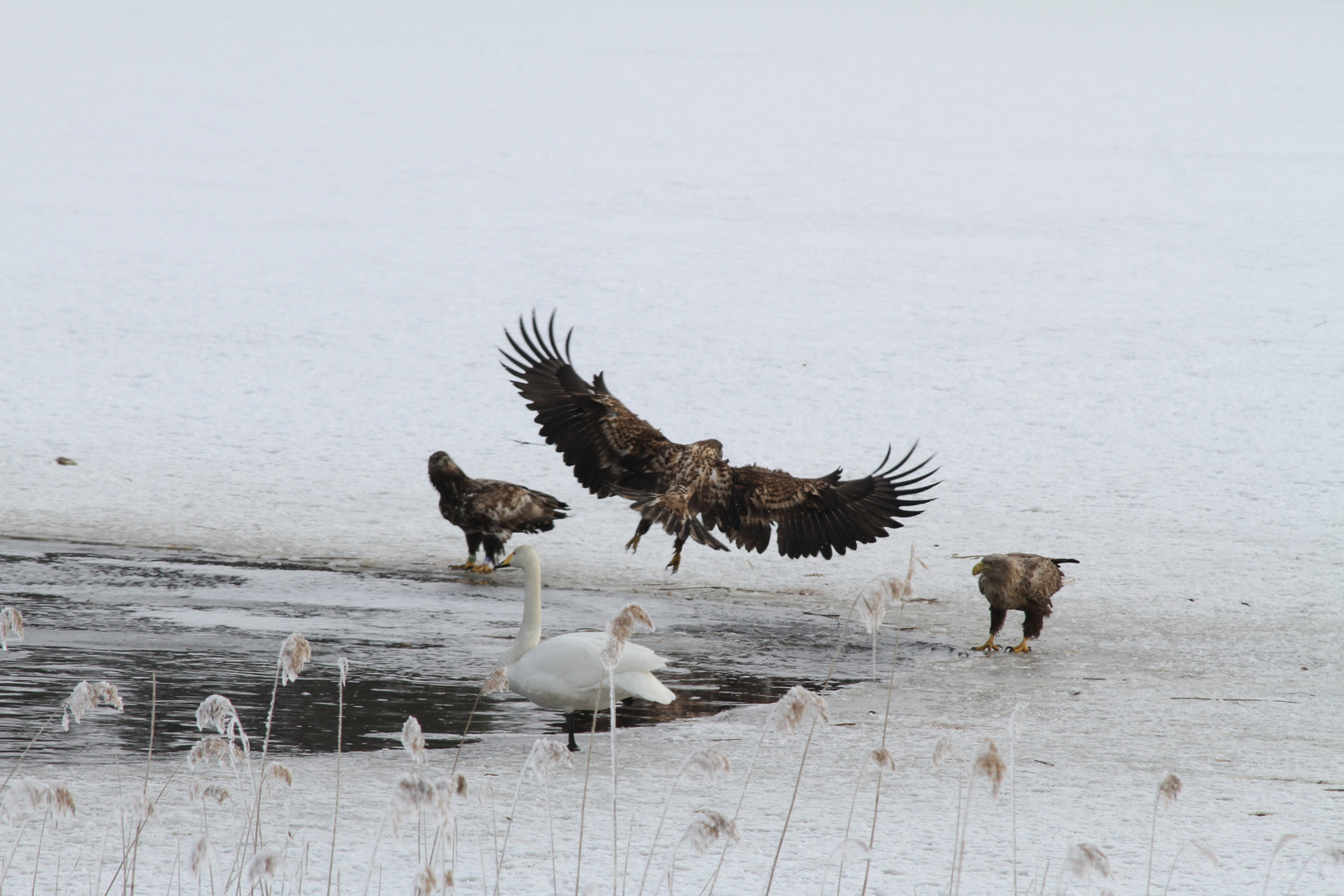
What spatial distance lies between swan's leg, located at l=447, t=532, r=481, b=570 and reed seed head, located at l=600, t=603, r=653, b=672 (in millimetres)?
6123

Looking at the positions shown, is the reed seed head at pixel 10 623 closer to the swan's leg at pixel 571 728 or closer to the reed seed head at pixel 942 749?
the reed seed head at pixel 942 749

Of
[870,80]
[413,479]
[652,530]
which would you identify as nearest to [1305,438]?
[652,530]

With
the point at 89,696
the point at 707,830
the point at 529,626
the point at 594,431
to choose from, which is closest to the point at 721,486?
the point at 594,431

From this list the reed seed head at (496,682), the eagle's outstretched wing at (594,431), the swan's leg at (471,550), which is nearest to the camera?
the reed seed head at (496,682)

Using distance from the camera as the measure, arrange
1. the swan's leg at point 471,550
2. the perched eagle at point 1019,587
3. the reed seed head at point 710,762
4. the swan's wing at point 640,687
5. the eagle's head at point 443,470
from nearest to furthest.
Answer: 1. the reed seed head at point 710,762
2. the swan's wing at point 640,687
3. the perched eagle at point 1019,587
4. the swan's leg at point 471,550
5. the eagle's head at point 443,470

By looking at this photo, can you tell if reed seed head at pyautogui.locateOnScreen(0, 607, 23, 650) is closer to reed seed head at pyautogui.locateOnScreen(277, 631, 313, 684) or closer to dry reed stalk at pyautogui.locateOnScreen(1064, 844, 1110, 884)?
reed seed head at pyautogui.locateOnScreen(277, 631, 313, 684)

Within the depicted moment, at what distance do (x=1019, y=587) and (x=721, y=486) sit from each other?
1.93 meters

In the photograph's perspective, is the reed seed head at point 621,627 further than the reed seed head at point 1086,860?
Yes

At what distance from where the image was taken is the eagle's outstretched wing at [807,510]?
8.18m

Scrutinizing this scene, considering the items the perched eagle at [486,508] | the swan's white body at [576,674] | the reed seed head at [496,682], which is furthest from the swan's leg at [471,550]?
the reed seed head at [496,682]

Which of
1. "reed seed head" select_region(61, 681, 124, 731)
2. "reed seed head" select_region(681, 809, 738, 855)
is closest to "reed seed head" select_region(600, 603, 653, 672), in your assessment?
"reed seed head" select_region(681, 809, 738, 855)

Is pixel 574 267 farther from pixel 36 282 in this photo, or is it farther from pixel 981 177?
pixel 981 177

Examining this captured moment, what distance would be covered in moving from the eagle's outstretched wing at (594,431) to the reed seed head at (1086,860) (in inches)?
230

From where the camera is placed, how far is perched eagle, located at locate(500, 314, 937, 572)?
807 cm
